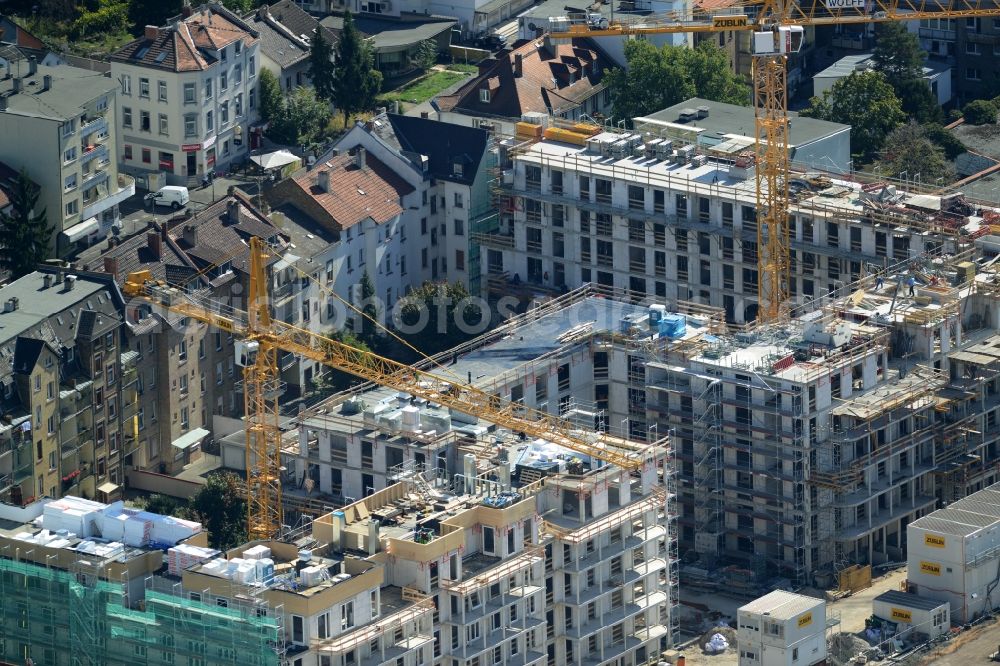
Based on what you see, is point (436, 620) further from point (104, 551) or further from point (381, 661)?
point (104, 551)

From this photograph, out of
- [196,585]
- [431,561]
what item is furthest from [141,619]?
[431,561]

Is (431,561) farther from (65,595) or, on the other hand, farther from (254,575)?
(65,595)

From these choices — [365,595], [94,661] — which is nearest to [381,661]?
[365,595]

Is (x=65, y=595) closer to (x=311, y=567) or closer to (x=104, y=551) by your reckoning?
(x=104, y=551)

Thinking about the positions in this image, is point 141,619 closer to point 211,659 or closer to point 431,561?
point 211,659

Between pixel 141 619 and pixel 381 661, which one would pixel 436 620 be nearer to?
pixel 381 661

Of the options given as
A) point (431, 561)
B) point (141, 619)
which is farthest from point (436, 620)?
point (141, 619)

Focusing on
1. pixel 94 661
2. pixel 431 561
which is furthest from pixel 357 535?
pixel 94 661
